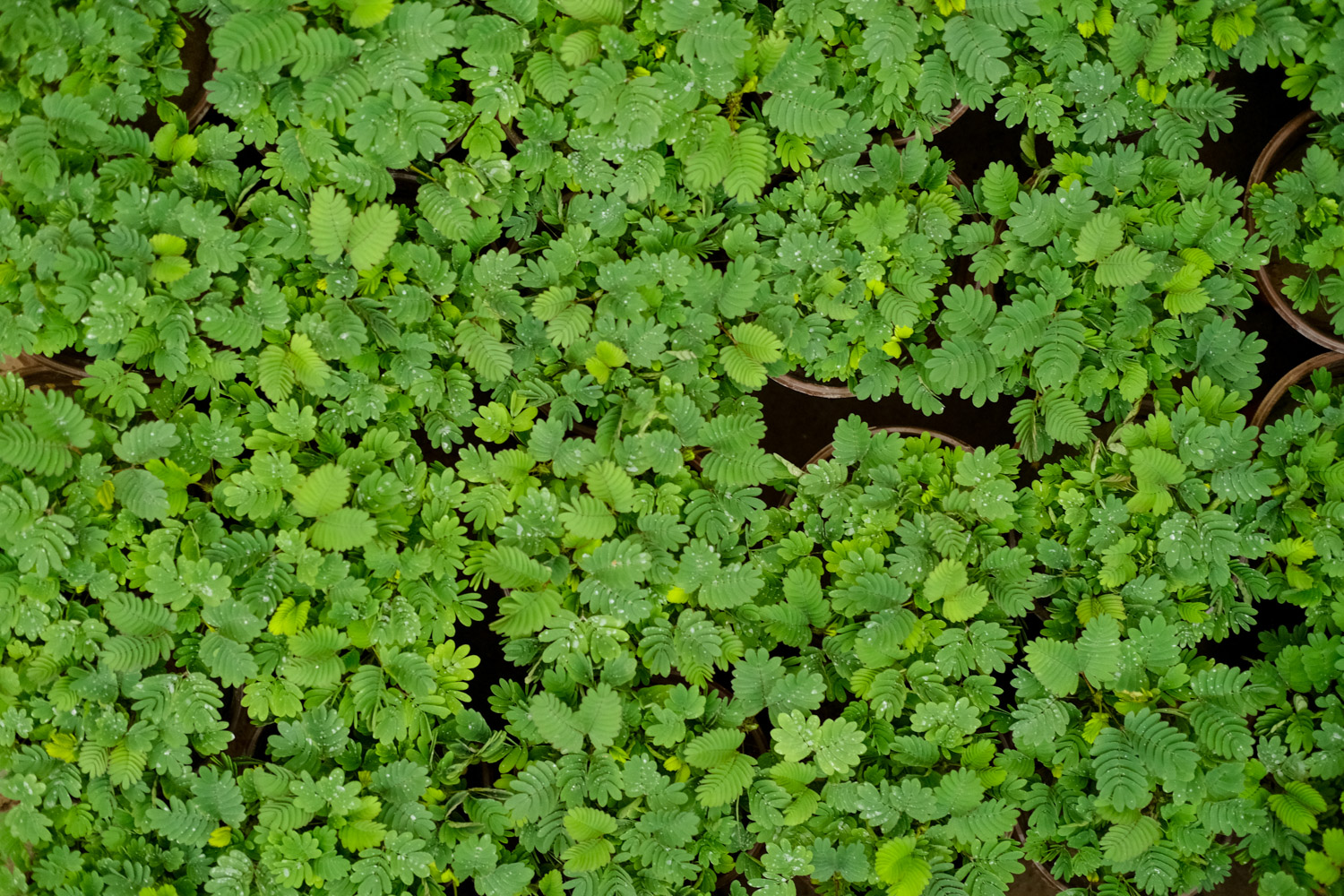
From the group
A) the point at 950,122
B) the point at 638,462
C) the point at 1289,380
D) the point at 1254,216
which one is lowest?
the point at 638,462

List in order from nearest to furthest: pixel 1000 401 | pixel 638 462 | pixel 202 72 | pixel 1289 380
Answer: pixel 638 462, pixel 202 72, pixel 1289 380, pixel 1000 401

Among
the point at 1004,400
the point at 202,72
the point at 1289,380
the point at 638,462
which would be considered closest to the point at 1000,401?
the point at 1004,400

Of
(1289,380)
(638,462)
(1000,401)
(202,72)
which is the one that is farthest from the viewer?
(1000,401)

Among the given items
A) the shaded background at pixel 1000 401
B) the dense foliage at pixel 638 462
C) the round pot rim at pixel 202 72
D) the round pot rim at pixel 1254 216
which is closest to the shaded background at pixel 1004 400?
the shaded background at pixel 1000 401

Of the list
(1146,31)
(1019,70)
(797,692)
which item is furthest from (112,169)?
(1146,31)

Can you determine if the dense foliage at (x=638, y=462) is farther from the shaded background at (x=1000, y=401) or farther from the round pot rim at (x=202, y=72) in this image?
the shaded background at (x=1000, y=401)

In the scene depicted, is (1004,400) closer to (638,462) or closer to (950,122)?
(950,122)
